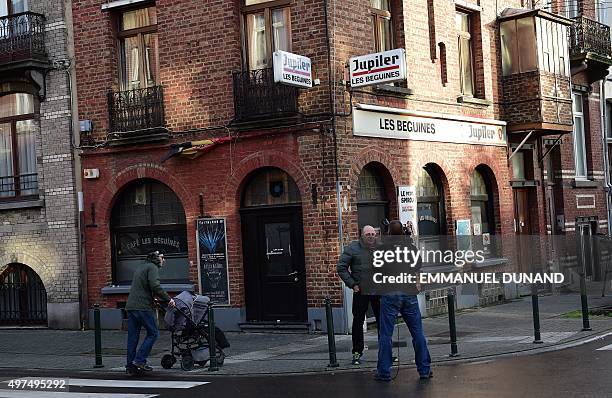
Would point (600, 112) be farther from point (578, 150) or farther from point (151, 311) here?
point (151, 311)

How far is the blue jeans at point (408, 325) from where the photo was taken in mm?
10641

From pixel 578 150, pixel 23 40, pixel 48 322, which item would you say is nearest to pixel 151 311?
pixel 48 322

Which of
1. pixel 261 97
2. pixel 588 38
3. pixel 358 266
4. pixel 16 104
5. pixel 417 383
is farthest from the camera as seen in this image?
pixel 588 38

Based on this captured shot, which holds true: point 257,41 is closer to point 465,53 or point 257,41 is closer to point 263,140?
point 263,140

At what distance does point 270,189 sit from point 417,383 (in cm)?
718

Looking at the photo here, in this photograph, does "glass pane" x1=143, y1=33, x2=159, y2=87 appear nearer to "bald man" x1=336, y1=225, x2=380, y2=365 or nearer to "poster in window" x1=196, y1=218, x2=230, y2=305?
"poster in window" x1=196, y1=218, x2=230, y2=305

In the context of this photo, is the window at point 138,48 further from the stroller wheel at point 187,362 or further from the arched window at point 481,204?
the arched window at point 481,204

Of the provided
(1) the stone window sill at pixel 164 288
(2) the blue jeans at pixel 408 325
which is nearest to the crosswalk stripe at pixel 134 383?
(2) the blue jeans at pixel 408 325

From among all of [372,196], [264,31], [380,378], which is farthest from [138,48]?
[380,378]

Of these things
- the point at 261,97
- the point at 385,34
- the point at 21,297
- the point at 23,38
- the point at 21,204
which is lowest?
the point at 21,297

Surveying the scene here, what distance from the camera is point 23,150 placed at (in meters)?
19.6

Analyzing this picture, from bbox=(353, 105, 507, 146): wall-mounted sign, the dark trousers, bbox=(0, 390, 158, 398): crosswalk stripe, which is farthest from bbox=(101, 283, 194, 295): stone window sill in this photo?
bbox=(0, 390, 158, 398): crosswalk stripe

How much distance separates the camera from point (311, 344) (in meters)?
14.8

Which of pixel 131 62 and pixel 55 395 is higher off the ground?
→ pixel 131 62
